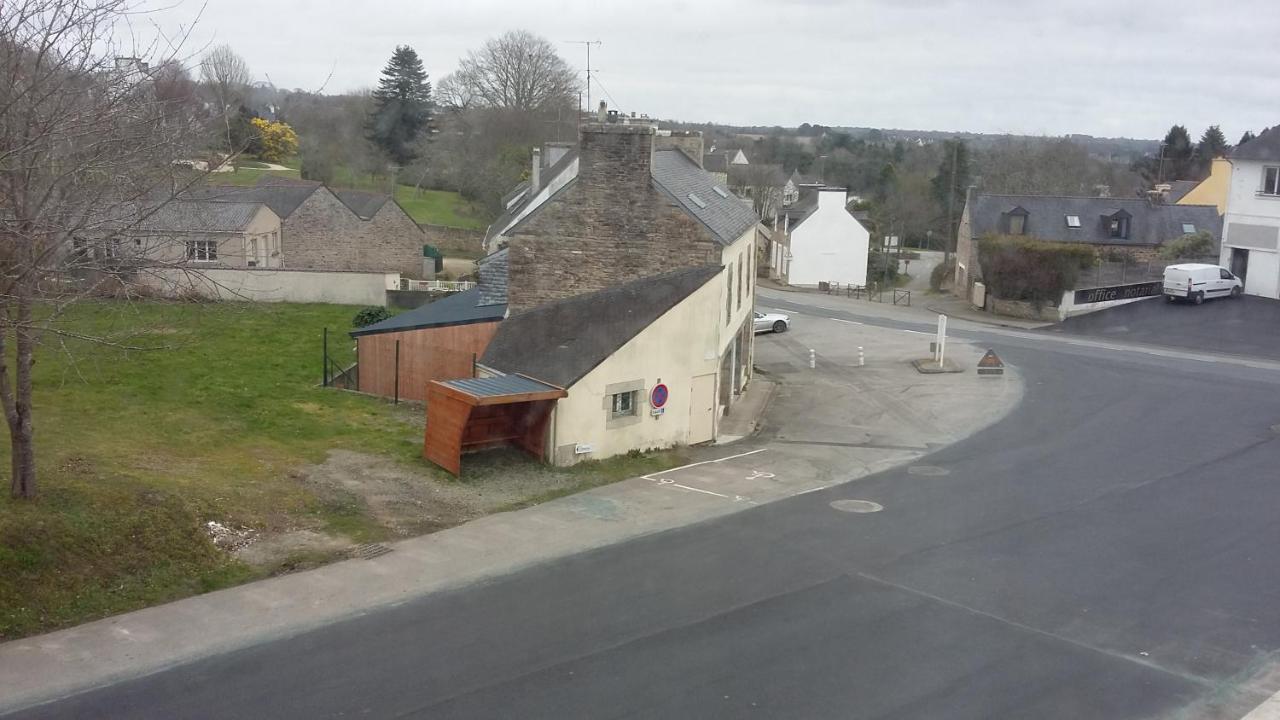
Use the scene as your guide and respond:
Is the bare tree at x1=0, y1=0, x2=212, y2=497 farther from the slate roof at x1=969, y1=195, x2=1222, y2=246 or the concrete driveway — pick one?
the slate roof at x1=969, y1=195, x2=1222, y2=246

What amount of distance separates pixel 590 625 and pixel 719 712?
249 cm

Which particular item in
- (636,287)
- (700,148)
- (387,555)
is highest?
(700,148)

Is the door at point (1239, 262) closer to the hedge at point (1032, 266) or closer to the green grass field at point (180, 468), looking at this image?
the hedge at point (1032, 266)

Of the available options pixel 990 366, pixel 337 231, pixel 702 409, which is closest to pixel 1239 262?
pixel 990 366

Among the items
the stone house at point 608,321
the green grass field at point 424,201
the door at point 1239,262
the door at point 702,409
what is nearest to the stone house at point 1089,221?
the door at point 1239,262

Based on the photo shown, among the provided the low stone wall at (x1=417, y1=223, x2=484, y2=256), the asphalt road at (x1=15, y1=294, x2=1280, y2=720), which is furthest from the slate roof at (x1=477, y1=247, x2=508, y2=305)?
the low stone wall at (x1=417, y1=223, x2=484, y2=256)

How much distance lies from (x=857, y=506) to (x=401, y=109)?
2686 inches

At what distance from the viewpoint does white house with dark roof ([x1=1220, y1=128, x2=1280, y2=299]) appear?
42312 mm

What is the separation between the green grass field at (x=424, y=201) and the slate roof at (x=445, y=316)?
39.4 metres

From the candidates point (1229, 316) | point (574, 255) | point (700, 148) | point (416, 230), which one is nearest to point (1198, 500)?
point (574, 255)

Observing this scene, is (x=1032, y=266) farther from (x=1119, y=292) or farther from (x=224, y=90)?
(x=224, y=90)

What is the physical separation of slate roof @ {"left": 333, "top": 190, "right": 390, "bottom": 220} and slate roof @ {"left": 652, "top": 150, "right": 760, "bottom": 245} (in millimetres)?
23396

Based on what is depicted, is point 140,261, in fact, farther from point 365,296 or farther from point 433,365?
point 365,296

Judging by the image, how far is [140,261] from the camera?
11.5m
